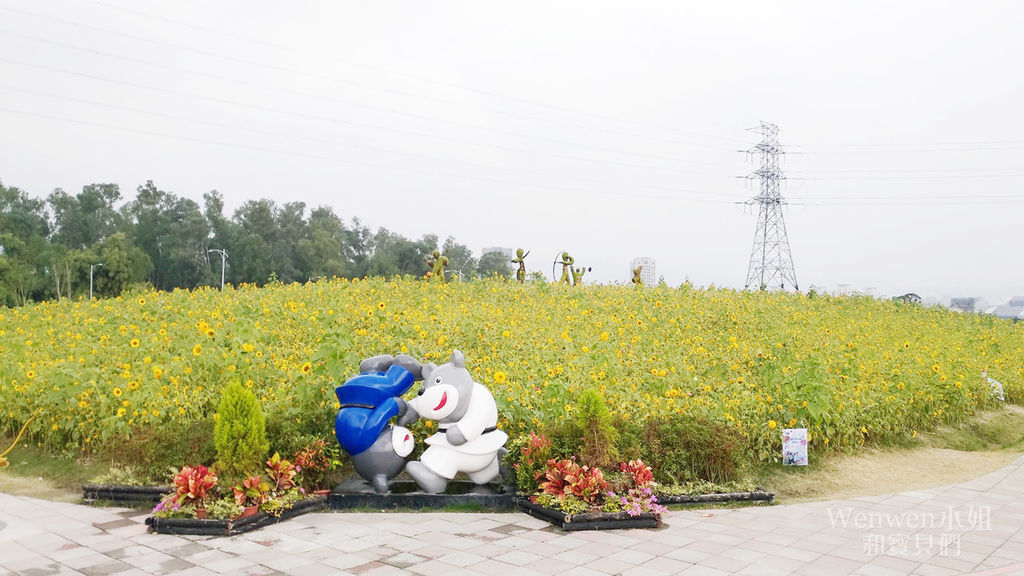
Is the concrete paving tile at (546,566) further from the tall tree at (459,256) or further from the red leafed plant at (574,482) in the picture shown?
the tall tree at (459,256)

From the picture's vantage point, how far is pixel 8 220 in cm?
4378

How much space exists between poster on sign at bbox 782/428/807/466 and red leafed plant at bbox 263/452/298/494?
4993 mm

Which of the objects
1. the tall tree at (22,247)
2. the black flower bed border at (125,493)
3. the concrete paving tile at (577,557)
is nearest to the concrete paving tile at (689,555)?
the concrete paving tile at (577,557)

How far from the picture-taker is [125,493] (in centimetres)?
622

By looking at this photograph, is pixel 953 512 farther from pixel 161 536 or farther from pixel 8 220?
pixel 8 220

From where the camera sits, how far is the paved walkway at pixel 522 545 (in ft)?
15.4

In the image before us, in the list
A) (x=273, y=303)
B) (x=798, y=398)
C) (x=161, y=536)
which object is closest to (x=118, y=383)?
(x=161, y=536)

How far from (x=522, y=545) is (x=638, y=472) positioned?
1.33m

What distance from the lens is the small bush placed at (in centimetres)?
662

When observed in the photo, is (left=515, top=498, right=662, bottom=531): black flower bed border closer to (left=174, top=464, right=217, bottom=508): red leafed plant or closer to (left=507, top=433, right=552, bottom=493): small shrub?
(left=507, top=433, right=552, bottom=493): small shrub

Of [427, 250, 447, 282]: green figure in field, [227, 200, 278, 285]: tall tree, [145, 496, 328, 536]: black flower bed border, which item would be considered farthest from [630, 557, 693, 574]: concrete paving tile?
[227, 200, 278, 285]: tall tree

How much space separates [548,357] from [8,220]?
47.6 meters

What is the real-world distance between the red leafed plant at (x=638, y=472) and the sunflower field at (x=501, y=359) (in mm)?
653

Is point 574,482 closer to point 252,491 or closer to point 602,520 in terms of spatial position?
point 602,520
